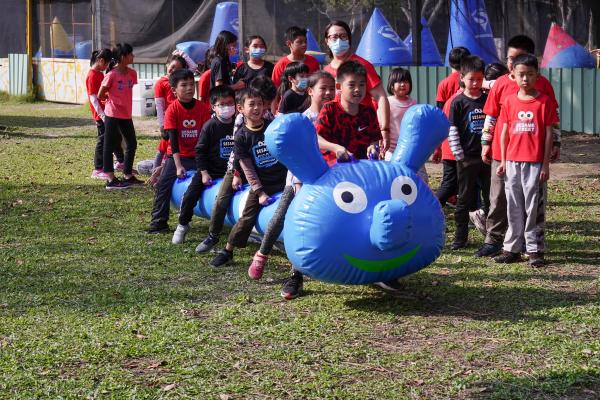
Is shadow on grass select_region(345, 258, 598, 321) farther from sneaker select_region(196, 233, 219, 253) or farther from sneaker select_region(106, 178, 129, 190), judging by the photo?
sneaker select_region(106, 178, 129, 190)

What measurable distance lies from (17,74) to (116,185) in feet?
63.8

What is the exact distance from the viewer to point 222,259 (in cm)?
812

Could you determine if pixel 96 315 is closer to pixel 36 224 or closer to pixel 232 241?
pixel 232 241

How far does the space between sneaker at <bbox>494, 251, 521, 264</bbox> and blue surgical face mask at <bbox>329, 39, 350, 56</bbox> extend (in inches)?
87.9

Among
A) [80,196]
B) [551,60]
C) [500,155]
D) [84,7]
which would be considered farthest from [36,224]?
[84,7]

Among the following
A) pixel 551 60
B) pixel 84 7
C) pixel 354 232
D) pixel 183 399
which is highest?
pixel 84 7

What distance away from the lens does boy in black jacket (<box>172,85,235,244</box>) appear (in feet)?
29.2

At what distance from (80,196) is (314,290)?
5.53 meters

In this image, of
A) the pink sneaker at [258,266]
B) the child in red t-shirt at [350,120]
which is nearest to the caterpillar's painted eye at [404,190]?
the child in red t-shirt at [350,120]

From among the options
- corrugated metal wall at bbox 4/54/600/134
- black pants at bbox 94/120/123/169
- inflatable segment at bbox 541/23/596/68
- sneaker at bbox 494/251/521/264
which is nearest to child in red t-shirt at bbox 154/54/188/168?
black pants at bbox 94/120/123/169

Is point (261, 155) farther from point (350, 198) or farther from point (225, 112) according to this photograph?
point (350, 198)

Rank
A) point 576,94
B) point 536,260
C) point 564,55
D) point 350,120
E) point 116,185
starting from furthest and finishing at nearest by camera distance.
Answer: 1. point 564,55
2. point 576,94
3. point 116,185
4. point 536,260
5. point 350,120

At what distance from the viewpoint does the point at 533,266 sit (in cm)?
771

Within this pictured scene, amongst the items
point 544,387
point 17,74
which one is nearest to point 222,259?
point 544,387
